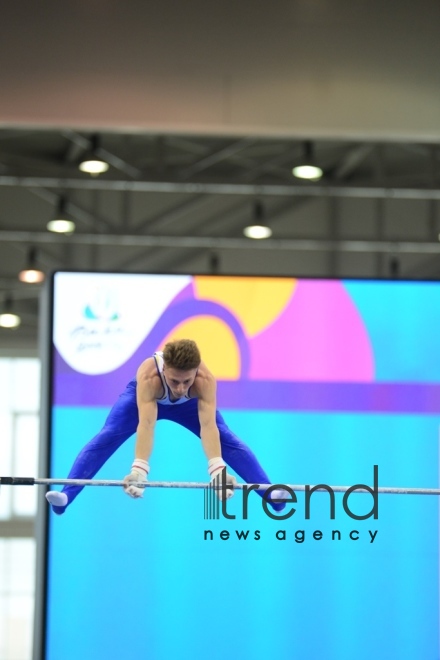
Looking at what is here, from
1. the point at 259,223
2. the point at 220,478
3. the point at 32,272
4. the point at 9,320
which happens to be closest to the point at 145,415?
the point at 220,478

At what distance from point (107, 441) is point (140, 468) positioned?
1.86 feet

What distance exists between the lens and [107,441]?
658cm

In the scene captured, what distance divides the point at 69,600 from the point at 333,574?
165cm

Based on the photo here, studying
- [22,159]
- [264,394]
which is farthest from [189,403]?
[22,159]

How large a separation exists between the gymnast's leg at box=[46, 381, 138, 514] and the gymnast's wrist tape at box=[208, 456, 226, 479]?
0.60 m

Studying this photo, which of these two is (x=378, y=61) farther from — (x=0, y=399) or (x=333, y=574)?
(x=0, y=399)

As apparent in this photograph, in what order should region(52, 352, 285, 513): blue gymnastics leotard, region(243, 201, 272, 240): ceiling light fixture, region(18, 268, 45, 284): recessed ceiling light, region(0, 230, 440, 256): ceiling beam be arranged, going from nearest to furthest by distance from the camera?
region(52, 352, 285, 513): blue gymnastics leotard, region(243, 201, 272, 240): ceiling light fixture, region(18, 268, 45, 284): recessed ceiling light, region(0, 230, 440, 256): ceiling beam

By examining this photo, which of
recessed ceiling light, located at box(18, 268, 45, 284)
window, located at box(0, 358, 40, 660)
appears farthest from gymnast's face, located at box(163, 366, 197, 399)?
window, located at box(0, 358, 40, 660)

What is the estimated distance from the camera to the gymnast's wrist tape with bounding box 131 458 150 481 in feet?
19.8

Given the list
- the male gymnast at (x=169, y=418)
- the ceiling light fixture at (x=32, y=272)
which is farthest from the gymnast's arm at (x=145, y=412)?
the ceiling light fixture at (x=32, y=272)

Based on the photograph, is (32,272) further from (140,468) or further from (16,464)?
(140,468)

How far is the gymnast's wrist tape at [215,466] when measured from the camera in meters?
6.15

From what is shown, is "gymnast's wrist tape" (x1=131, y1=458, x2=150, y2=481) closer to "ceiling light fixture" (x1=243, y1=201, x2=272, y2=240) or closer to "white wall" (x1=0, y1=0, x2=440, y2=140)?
"white wall" (x1=0, y1=0, x2=440, y2=140)

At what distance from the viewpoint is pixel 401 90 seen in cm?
680
